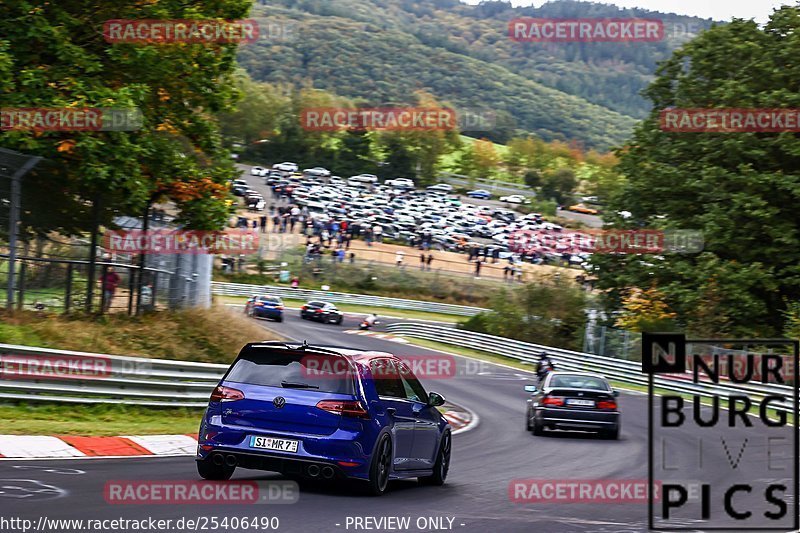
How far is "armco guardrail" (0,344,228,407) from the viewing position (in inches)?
672

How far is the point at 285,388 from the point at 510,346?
39929 mm

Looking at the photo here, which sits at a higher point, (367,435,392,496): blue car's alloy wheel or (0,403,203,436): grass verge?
(367,435,392,496): blue car's alloy wheel

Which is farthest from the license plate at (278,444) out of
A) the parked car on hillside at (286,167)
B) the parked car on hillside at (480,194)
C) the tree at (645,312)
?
the parked car on hillside at (480,194)

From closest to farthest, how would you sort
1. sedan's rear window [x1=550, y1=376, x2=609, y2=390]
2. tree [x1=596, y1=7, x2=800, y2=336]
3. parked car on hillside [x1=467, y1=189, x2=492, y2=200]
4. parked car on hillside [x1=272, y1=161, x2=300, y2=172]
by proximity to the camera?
sedan's rear window [x1=550, y1=376, x2=609, y2=390]
tree [x1=596, y1=7, x2=800, y2=336]
parked car on hillside [x1=272, y1=161, x2=300, y2=172]
parked car on hillside [x1=467, y1=189, x2=492, y2=200]

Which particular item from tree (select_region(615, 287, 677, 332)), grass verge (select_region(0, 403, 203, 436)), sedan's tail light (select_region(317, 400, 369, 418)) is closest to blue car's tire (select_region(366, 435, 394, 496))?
sedan's tail light (select_region(317, 400, 369, 418))

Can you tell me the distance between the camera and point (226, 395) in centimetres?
1114

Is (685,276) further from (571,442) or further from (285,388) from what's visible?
(285,388)

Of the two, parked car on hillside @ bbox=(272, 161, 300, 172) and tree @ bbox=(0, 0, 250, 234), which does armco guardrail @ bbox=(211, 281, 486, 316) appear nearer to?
tree @ bbox=(0, 0, 250, 234)

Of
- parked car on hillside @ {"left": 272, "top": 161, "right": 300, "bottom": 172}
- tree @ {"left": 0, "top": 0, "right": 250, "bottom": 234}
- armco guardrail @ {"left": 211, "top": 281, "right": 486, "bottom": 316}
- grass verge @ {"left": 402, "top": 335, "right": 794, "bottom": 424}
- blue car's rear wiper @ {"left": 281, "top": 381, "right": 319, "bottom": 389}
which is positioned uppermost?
parked car on hillside @ {"left": 272, "top": 161, "right": 300, "bottom": 172}

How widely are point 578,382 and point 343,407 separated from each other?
39.6ft

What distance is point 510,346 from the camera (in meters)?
50.4

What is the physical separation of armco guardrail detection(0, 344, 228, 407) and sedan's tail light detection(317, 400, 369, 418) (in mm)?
7833

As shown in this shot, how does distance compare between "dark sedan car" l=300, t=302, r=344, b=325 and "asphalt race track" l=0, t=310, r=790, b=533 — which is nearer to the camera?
"asphalt race track" l=0, t=310, r=790, b=533

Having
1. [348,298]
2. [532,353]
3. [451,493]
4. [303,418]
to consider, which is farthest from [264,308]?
[303,418]
